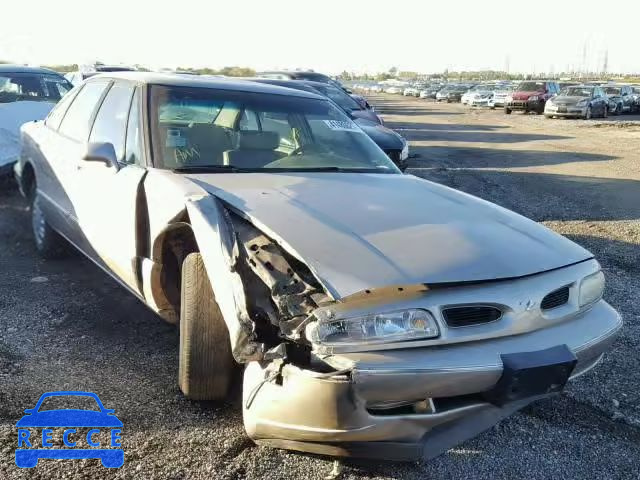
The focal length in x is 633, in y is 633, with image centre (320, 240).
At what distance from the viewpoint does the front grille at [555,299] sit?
262cm

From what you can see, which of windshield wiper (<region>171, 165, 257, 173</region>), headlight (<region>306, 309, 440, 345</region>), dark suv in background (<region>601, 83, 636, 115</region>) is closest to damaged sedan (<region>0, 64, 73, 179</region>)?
windshield wiper (<region>171, 165, 257, 173</region>)

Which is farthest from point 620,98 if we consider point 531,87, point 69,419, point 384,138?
point 69,419

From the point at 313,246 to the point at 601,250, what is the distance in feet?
14.8

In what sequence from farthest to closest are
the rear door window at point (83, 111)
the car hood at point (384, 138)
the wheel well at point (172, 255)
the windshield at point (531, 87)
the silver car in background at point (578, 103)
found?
the windshield at point (531, 87) < the silver car in background at point (578, 103) < the car hood at point (384, 138) < the rear door window at point (83, 111) < the wheel well at point (172, 255)

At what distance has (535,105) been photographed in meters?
29.8

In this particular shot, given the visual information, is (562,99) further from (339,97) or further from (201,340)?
(201,340)

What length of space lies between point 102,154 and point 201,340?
54.7 inches

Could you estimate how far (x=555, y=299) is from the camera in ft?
8.80

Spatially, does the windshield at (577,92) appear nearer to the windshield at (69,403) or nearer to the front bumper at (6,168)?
the front bumper at (6,168)

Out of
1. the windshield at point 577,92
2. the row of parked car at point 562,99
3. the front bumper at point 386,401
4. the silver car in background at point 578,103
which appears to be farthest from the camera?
the windshield at point 577,92

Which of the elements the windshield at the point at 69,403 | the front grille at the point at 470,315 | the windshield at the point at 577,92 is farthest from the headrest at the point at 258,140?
the windshield at the point at 577,92

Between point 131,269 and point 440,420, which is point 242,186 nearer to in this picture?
point 131,269

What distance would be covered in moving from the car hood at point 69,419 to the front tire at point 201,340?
372 millimetres

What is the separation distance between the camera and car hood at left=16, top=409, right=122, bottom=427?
2840 millimetres
